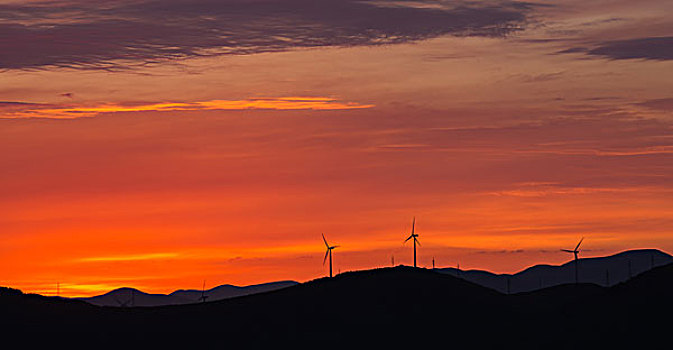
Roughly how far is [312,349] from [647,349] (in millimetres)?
52146

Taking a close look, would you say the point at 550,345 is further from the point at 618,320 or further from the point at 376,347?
the point at 376,347

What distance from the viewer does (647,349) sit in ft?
617

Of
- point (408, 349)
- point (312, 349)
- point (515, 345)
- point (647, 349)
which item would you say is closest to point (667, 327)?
point (647, 349)

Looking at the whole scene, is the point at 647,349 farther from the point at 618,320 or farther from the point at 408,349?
the point at 408,349

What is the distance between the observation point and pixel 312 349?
200 metres

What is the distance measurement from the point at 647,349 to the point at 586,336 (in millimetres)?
12172

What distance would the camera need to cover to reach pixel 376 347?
200 metres

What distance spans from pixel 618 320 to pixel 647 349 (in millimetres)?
12137

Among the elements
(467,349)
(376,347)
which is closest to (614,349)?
(467,349)

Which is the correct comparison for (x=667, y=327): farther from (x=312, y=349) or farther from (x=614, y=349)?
(x=312, y=349)

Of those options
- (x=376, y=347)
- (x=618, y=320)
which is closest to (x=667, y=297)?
(x=618, y=320)

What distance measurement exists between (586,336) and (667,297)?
14.9 metres

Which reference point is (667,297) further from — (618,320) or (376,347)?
(376,347)

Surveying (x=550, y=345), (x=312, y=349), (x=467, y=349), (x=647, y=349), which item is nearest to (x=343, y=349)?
(x=312, y=349)
